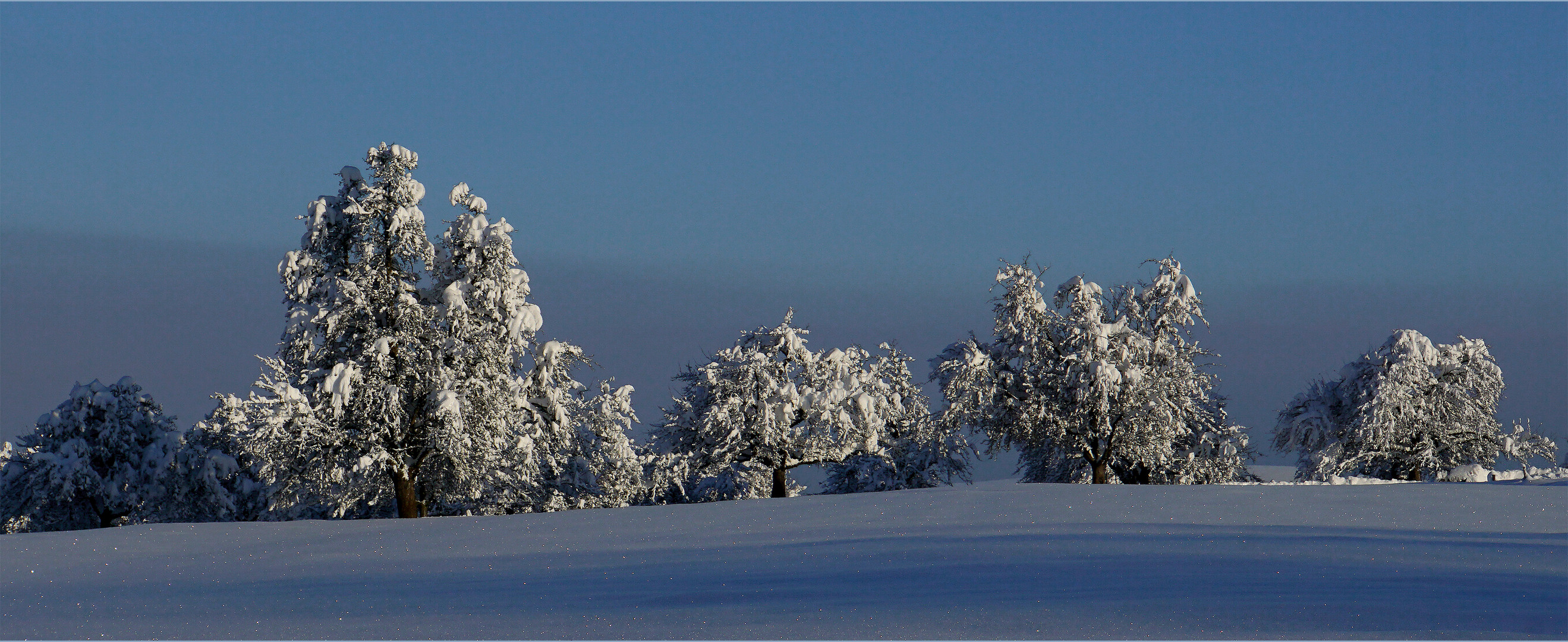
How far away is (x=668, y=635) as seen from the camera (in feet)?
36.9

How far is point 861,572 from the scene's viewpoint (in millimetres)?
14266

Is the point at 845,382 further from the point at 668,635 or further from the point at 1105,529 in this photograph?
the point at 668,635

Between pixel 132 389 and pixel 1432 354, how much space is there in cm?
4491

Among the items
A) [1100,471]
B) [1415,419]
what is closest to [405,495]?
[1100,471]

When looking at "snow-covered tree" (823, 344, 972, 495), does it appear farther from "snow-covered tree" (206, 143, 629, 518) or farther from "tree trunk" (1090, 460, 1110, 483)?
"snow-covered tree" (206, 143, 629, 518)

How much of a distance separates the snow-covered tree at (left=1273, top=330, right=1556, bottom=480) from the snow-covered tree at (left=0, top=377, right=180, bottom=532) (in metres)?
40.2

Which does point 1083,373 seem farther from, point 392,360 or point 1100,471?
point 392,360

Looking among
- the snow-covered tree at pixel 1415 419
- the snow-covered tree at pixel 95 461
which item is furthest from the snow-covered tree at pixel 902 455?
the snow-covered tree at pixel 95 461

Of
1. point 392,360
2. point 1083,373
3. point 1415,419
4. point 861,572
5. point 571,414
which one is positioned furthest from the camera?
point 1415,419

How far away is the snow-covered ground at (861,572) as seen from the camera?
37.4 feet

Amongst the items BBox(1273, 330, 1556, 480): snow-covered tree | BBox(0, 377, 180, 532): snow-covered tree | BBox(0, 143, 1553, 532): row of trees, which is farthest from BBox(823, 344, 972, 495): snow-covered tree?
BBox(0, 377, 180, 532): snow-covered tree

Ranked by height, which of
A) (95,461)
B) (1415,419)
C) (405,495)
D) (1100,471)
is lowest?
(405,495)

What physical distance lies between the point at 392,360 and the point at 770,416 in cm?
1407

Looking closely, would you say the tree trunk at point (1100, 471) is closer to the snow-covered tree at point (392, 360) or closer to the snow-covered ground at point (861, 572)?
the snow-covered ground at point (861, 572)
